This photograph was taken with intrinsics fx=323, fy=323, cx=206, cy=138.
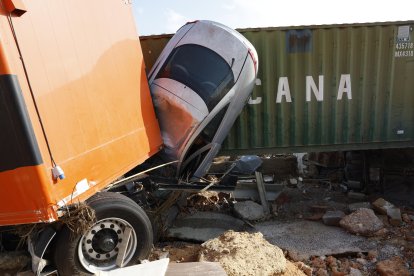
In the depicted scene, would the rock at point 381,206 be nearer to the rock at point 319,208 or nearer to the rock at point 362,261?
the rock at point 319,208

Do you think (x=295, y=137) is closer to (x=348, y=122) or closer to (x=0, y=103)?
(x=348, y=122)

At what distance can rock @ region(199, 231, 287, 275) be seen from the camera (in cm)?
323

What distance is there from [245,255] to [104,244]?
4.79 feet

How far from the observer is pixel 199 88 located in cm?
431

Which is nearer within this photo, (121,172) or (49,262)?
(49,262)

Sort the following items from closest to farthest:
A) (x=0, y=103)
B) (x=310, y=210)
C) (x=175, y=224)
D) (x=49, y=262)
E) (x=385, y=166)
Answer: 1. (x=0, y=103)
2. (x=49, y=262)
3. (x=175, y=224)
4. (x=310, y=210)
5. (x=385, y=166)

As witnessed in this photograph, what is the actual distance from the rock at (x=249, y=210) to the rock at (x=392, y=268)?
194cm

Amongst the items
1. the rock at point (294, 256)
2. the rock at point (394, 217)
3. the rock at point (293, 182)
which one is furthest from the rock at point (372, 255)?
the rock at point (293, 182)

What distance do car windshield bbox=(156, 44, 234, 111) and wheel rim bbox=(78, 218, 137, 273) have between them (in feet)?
6.24

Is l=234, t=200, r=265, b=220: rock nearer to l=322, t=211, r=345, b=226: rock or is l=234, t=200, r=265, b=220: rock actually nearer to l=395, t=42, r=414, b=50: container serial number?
l=322, t=211, r=345, b=226: rock

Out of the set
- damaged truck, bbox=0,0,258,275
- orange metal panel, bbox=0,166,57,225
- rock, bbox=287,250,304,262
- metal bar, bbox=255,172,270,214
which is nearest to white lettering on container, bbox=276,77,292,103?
damaged truck, bbox=0,0,258,275

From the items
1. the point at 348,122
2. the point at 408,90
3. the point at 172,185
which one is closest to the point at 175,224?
the point at 172,185

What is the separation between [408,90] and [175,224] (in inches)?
183

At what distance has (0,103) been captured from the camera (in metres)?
2.46
